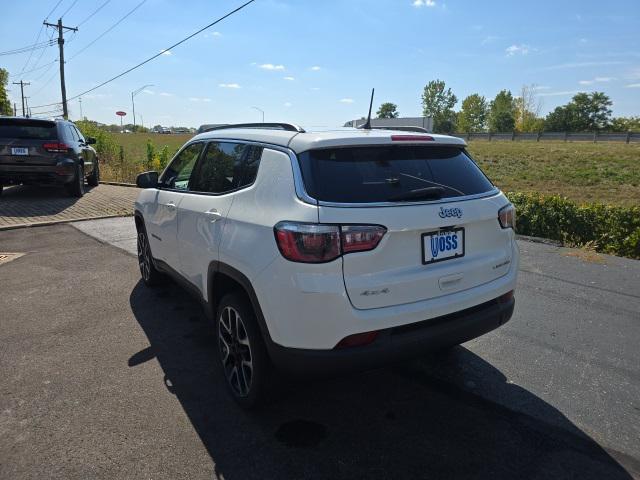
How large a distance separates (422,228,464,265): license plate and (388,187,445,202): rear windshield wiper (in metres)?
0.21

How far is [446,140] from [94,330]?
3466 millimetres

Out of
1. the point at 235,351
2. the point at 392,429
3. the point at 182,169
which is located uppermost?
the point at 182,169

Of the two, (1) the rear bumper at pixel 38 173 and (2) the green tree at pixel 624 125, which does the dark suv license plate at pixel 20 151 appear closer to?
(1) the rear bumper at pixel 38 173

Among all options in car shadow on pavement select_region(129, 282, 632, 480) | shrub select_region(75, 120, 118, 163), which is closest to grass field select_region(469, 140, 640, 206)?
car shadow on pavement select_region(129, 282, 632, 480)

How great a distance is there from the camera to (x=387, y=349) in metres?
2.47

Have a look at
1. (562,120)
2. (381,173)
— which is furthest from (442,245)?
(562,120)

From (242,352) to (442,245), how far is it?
4.61 feet

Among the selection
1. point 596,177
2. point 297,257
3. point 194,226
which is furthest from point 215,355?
point 596,177

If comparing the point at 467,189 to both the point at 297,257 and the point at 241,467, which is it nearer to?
the point at 297,257

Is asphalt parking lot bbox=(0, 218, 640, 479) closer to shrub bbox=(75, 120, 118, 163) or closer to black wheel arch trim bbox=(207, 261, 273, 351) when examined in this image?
black wheel arch trim bbox=(207, 261, 273, 351)

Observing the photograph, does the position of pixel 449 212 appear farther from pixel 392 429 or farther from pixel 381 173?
pixel 392 429

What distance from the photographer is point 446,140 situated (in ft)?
10.1

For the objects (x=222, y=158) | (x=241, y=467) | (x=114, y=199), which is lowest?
(x=241, y=467)

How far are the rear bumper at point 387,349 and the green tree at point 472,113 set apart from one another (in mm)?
115159
